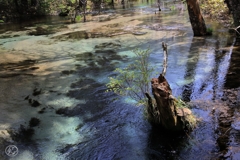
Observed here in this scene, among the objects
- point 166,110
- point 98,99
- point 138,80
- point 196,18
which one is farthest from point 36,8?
point 166,110

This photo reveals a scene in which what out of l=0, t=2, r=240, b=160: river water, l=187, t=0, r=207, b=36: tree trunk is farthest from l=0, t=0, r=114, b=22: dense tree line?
l=187, t=0, r=207, b=36: tree trunk

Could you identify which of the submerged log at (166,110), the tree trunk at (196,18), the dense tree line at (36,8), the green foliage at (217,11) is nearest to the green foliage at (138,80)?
the submerged log at (166,110)

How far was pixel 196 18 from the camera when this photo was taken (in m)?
10.5

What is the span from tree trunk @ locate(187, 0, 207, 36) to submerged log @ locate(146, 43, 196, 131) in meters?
7.35

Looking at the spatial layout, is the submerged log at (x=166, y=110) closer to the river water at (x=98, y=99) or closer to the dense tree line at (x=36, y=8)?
the river water at (x=98, y=99)

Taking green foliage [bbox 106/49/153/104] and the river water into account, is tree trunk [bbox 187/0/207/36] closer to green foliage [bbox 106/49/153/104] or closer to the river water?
the river water

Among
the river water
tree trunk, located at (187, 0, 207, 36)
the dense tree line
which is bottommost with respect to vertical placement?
the river water

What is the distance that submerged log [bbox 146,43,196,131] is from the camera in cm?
369

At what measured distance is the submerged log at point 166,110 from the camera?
3.69 meters

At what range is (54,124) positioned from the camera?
4691 millimetres

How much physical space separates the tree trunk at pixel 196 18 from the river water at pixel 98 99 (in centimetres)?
41

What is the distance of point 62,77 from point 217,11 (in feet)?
39.5

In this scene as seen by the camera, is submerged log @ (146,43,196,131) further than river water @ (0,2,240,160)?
No

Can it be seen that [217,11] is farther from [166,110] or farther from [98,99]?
[166,110]
